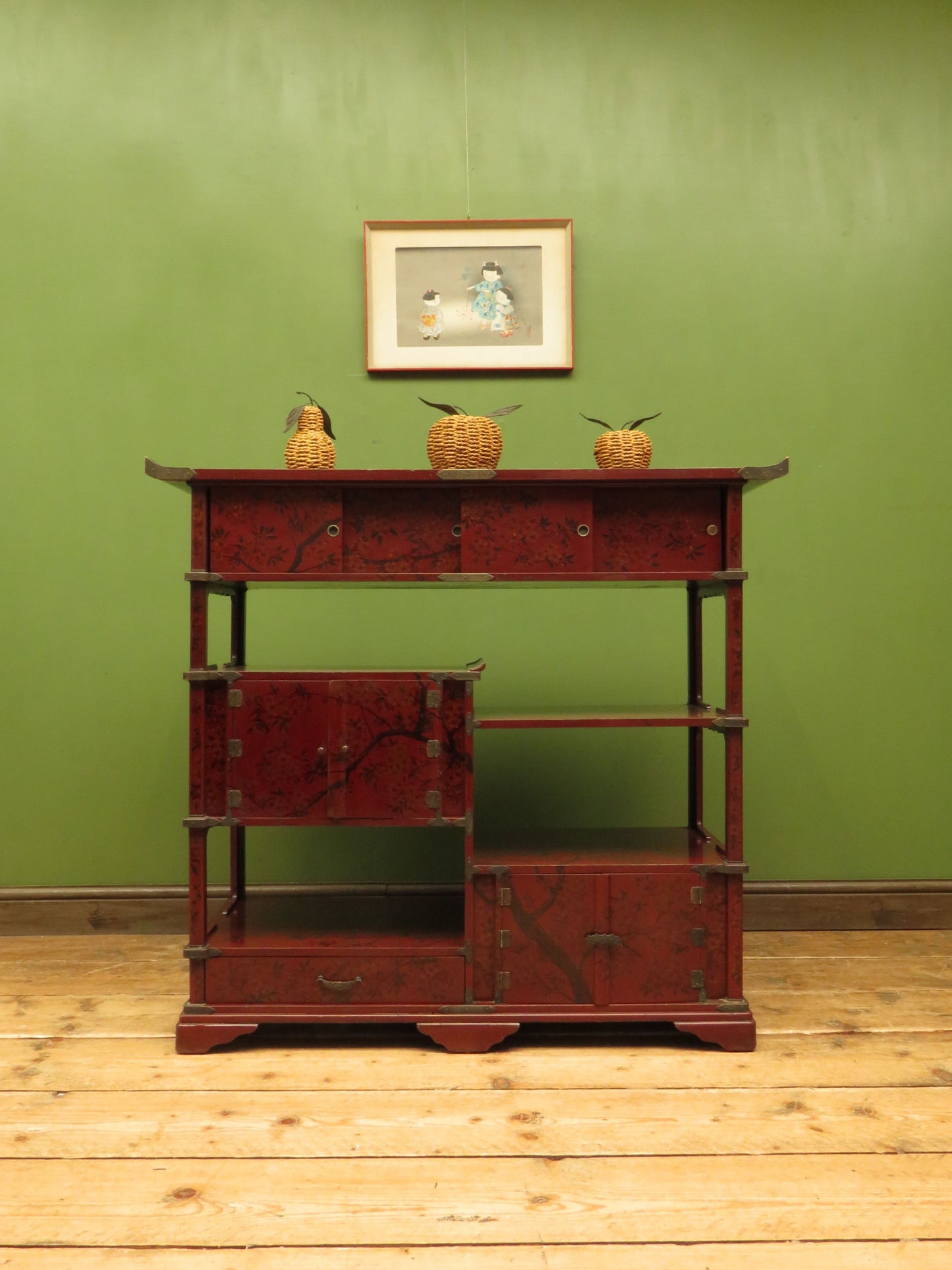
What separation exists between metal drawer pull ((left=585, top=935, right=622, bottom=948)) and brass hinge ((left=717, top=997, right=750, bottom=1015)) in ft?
0.85

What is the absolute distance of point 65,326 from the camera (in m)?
2.69

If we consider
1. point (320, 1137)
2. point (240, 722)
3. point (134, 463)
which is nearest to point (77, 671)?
point (134, 463)

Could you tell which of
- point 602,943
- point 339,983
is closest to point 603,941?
point 602,943

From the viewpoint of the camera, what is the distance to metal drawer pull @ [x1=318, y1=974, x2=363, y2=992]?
196 centimetres

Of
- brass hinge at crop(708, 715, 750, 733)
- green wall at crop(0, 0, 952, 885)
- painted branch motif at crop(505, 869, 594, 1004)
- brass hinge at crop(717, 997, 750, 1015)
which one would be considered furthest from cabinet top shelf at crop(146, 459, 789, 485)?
brass hinge at crop(717, 997, 750, 1015)

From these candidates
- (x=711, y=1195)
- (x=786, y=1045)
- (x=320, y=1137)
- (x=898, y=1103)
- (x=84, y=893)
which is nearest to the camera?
(x=711, y=1195)

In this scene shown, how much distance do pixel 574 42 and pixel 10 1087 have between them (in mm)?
3128

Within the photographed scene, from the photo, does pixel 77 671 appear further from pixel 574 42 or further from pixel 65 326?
pixel 574 42

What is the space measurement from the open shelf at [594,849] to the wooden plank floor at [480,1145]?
15.5 inches

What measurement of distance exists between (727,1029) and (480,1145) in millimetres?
668

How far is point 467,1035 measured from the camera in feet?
6.38

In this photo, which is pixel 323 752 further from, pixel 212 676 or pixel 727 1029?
pixel 727 1029

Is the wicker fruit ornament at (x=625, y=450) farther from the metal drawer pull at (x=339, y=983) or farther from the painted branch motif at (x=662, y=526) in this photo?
the metal drawer pull at (x=339, y=983)

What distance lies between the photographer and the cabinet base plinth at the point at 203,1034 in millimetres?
1931
